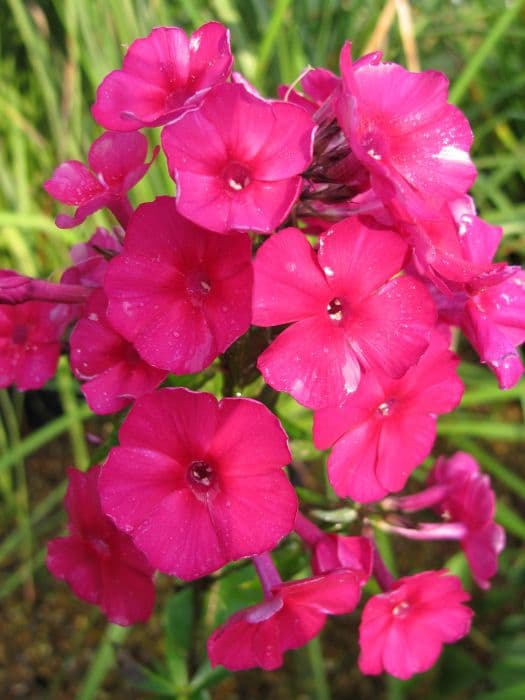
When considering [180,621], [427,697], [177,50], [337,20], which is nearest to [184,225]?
[177,50]

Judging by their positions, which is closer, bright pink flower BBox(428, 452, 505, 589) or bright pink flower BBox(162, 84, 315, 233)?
bright pink flower BBox(162, 84, 315, 233)

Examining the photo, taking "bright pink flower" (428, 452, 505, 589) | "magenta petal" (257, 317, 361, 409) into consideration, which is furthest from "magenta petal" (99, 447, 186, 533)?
"bright pink flower" (428, 452, 505, 589)

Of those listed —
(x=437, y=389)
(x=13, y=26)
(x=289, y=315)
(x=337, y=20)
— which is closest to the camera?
(x=289, y=315)

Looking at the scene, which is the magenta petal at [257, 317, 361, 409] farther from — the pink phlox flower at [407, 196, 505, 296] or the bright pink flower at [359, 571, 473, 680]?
the bright pink flower at [359, 571, 473, 680]

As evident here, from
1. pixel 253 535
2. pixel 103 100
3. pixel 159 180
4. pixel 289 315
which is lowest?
pixel 159 180

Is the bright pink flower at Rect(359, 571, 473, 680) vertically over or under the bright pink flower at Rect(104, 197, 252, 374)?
under

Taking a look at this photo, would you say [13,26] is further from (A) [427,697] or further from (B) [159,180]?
(A) [427,697]

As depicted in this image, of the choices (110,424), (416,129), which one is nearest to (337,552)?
(416,129)

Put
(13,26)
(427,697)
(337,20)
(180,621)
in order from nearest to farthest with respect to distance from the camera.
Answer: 1. (180,621)
2. (427,697)
3. (337,20)
4. (13,26)
